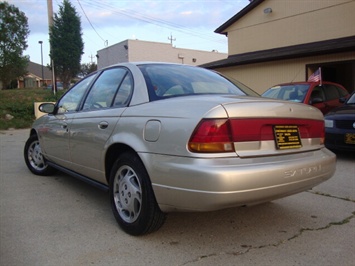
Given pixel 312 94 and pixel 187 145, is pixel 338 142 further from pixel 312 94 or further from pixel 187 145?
pixel 187 145

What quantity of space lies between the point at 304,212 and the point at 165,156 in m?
1.96

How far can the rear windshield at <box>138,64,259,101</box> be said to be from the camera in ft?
10.8

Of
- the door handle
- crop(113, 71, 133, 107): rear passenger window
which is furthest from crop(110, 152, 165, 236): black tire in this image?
crop(113, 71, 133, 107): rear passenger window

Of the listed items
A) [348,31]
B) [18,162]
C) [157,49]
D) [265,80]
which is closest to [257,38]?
[265,80]

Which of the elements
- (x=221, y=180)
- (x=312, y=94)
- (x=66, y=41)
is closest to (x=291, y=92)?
(x=312, y=94)

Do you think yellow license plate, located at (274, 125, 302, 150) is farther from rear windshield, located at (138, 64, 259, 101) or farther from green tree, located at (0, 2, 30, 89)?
green tree, located at (0, 2, 30, 89)

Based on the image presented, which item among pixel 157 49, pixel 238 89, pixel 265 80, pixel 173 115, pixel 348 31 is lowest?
pixel 173 115

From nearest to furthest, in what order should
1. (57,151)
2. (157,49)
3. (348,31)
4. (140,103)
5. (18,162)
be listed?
1. (140,103)
2. (57,151)
3. (18,162)
4. (348,31)
5. (157,49)

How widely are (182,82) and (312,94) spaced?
600 cm

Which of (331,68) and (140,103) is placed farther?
(331,68)

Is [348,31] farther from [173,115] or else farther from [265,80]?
[173,115]

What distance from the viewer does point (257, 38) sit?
18.1 metres

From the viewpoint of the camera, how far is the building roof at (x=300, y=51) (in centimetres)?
1277

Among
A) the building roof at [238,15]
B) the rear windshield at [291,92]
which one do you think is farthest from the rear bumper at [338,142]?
the building roof at [238,15]
